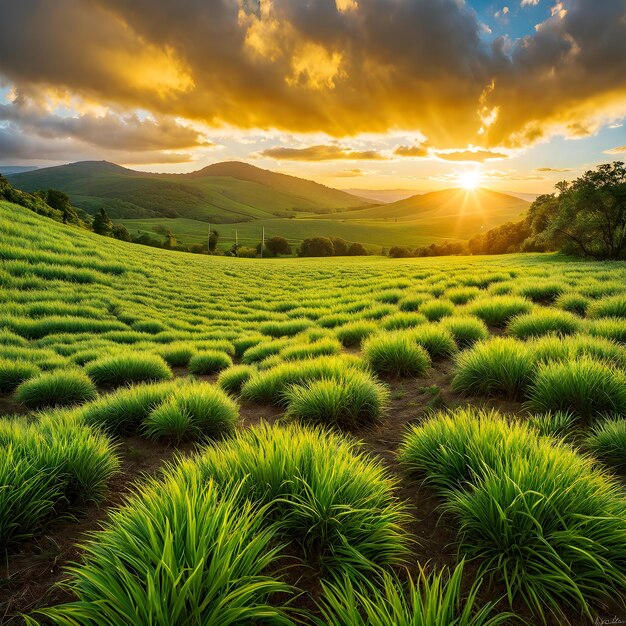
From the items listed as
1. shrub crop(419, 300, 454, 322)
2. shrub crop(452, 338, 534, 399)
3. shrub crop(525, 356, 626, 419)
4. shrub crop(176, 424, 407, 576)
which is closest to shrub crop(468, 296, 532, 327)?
shrub crop(419, 300, 454, 322)

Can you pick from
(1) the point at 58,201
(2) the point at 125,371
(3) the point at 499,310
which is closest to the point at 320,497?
(2) the point at 125,371

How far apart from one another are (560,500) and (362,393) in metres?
2.30

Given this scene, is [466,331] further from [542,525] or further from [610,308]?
[542,525]

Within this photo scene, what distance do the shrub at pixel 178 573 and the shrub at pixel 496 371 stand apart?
3393 mm

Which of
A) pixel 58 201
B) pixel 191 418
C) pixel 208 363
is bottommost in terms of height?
pixel 208 363

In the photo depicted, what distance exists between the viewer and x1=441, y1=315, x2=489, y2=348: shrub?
22.5ft

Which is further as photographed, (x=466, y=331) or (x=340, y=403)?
(x=466, y=331)

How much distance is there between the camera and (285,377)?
17.6ft

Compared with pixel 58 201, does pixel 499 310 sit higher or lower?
lower

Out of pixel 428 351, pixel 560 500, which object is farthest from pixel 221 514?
pixel 428 351

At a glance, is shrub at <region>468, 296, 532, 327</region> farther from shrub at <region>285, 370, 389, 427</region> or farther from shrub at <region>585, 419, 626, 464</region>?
shrub at <region>585, 419, 626, 464</region>

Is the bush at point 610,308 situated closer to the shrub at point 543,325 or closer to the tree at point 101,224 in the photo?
the shrub at point 543,325

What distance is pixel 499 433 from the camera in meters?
2.84

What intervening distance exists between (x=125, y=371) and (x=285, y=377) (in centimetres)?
334
